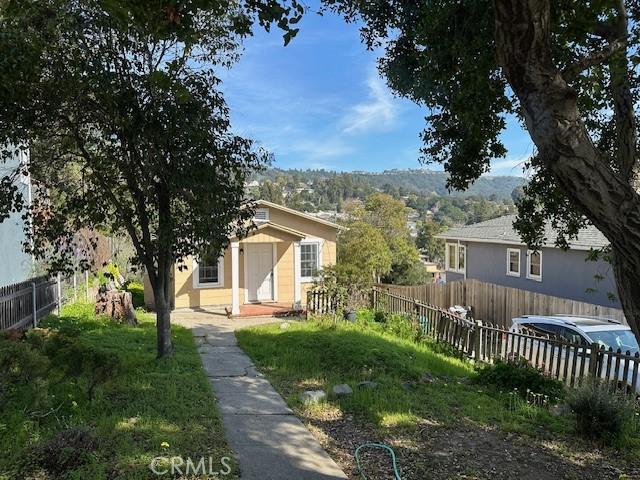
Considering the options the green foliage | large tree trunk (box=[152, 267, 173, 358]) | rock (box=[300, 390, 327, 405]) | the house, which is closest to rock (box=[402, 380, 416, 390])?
rock (box=[300, 390, 327, 405])

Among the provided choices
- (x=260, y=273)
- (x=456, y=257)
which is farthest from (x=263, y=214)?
(x=456, y=257)

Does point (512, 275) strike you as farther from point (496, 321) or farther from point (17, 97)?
point (17, 97)

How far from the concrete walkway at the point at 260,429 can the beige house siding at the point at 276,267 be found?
24.0ft

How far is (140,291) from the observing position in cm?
1970

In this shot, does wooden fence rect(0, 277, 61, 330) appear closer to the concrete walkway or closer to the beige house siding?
the concrete walkway

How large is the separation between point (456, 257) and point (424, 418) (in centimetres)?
2019

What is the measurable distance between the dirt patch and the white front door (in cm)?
1213

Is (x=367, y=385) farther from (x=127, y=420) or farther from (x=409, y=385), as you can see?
(x=127, y=420)

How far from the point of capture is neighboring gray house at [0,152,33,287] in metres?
11.7

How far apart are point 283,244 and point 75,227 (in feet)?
32.8

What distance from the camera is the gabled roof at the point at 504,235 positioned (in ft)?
53.6

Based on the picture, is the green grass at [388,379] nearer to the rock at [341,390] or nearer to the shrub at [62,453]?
the rock at [341,390]

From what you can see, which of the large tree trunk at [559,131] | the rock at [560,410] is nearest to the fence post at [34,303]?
the rock at [560,410]

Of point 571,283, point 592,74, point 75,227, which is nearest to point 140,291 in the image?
point 75,227
